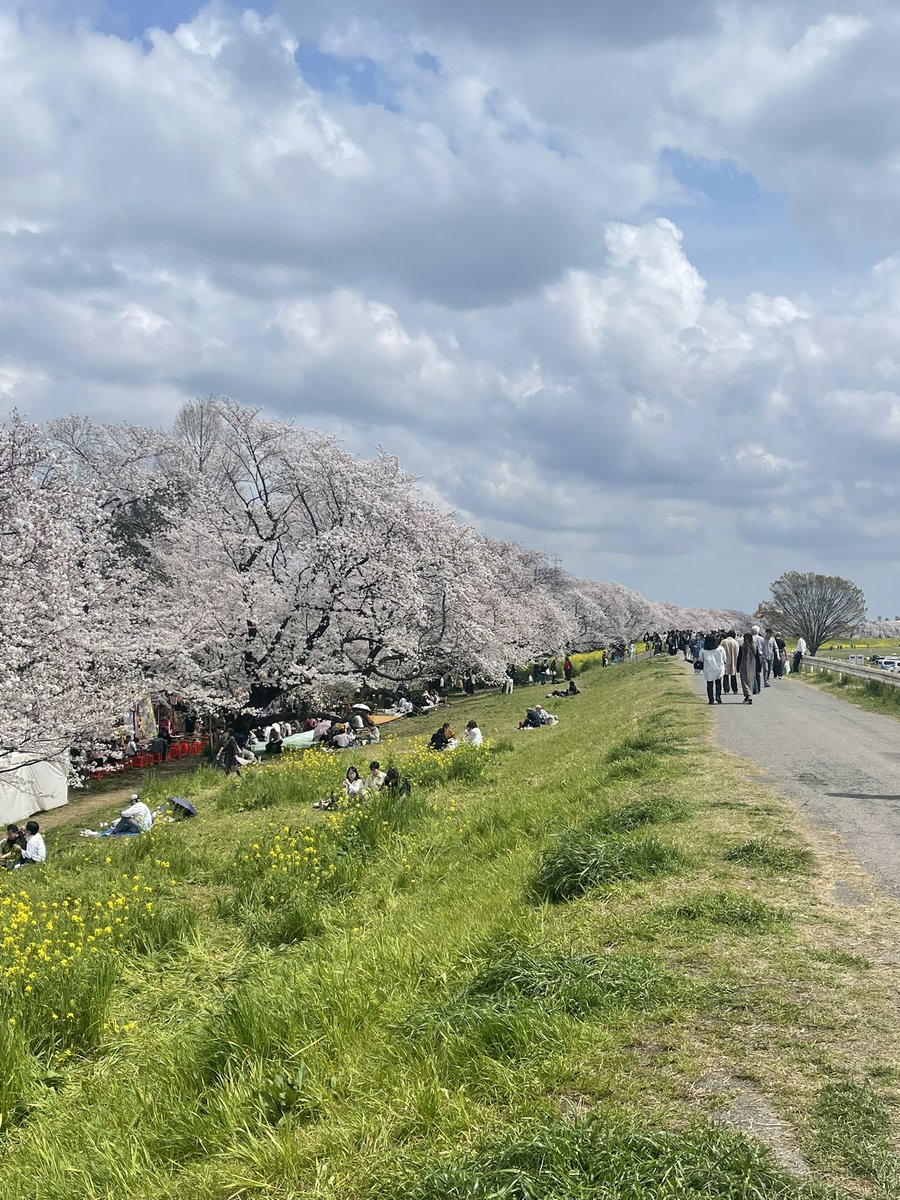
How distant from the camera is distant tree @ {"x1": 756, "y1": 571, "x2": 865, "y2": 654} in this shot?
75438 mm

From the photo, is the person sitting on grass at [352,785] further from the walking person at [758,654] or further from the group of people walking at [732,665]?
the walking person at [758,654]

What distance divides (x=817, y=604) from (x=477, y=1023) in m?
78.4

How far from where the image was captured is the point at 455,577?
39406mm

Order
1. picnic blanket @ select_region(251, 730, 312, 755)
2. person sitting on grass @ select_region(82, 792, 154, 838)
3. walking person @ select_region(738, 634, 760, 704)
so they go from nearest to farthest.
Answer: person sitting on grass @ select_region(82, 792, 154, 838) < walking person @ select_region(738, 634, 760, 704) < picnic blanket @ select_region(251, 730, 312, 755)

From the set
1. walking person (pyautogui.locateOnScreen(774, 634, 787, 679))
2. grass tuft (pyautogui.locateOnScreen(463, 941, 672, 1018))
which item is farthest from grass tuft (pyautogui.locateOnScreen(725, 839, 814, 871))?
walking person (pyautogui.locateOnScreen(774, 634, 787, 679))

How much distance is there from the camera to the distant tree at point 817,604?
75438mm

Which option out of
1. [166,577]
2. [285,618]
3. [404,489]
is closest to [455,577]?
[404,489]

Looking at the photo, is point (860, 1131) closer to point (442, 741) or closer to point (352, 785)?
point (352, 785)

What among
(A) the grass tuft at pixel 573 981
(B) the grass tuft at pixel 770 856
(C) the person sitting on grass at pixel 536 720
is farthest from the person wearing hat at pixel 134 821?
(C) the person sitting on grass at pixel 536 720

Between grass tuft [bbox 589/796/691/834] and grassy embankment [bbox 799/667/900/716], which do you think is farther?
grassy embankment [bbox 799/667/900/716]

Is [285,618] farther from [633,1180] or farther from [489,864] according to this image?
[633,1180]

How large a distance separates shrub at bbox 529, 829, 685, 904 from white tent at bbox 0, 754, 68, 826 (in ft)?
53.8

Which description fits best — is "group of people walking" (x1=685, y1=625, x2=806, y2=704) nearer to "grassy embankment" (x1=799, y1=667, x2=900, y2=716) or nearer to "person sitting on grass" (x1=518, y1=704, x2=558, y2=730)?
"grassy embankment" (x1=799, y1=667, x2=900, y2=716)

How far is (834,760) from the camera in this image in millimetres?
13805
